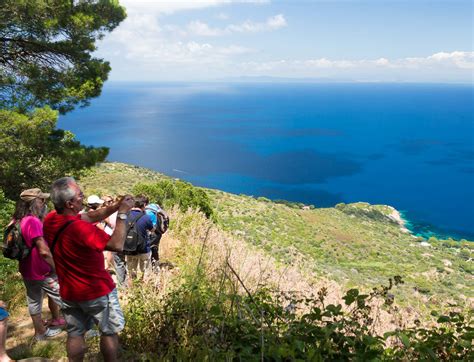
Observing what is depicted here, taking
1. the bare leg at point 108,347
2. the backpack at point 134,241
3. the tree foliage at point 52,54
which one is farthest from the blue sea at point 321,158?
the bare leg at point 108,347

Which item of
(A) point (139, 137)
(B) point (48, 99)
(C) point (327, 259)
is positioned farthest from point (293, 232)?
(A) point (139, 137)

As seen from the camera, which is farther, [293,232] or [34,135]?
[293,232]

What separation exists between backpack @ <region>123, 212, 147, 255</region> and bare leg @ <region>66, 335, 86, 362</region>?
1918mm

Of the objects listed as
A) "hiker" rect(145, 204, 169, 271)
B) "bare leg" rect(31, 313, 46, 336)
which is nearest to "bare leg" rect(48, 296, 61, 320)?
"bare leg" rect(31, 313, 46, 336)

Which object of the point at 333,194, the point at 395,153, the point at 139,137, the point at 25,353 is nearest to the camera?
the point at 25,353

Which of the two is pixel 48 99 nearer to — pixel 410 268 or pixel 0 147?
pixel 0 147

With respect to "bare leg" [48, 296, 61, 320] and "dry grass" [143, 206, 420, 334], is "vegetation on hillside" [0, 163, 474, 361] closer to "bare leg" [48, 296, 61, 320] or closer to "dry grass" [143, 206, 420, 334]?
"dry grass" [143, 206, 420, 334]

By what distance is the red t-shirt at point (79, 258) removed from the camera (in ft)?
7.93

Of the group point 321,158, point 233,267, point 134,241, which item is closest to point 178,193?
point 134,241

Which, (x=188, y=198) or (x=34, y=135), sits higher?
(x=34, y=135)

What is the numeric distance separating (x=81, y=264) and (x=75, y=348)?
2.11 ft

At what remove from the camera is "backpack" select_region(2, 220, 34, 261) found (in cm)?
Result: 304

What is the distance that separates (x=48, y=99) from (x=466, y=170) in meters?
130

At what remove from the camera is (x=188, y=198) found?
15.0m
